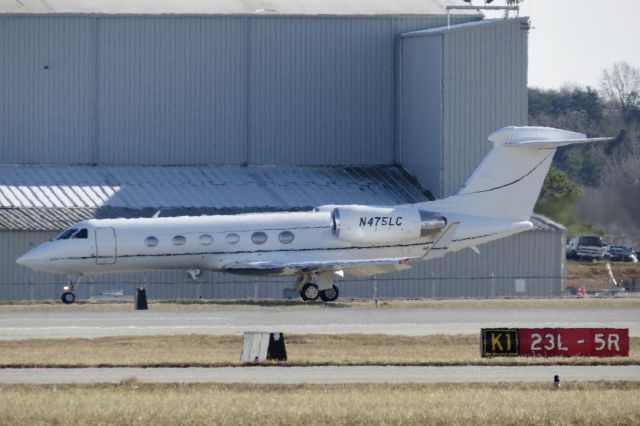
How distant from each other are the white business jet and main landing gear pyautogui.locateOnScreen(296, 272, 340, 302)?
3 centimetres

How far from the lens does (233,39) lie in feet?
194

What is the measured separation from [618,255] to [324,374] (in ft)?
197

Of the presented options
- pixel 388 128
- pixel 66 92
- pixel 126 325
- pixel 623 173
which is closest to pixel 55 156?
pixel 66 92

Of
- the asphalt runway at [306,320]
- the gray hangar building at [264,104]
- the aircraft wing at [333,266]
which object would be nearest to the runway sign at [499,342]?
the asphalt runway at [306,320]

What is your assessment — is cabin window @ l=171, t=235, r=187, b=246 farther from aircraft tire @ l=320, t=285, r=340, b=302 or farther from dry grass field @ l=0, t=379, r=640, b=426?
dry grass field @ l=0, t=379, r=640, b=426

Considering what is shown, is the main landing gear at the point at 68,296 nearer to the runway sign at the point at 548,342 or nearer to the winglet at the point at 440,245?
the winglet at the point at 440,245

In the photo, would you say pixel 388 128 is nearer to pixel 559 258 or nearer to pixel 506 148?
pixel 559 258

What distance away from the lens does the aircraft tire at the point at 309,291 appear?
45438mm

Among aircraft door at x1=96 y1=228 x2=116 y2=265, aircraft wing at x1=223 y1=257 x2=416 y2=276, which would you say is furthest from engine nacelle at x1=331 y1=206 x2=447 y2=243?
aircraft door at x1=96 y1=228 x2=116 y2=265

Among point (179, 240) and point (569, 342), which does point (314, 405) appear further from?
point (179, 240)

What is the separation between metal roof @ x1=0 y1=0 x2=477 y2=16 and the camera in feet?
194

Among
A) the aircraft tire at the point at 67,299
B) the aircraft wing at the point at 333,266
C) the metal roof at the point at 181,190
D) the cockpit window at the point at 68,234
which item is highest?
the metal roof at the point at 181,190

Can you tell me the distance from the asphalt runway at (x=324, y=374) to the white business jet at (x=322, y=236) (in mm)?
16983

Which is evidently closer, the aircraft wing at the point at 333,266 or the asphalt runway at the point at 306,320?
the asphalt runway at the point at 306,320
